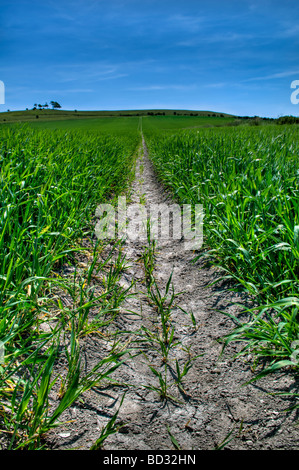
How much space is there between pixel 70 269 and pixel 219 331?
1289mm

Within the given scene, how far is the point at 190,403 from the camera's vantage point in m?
1.35

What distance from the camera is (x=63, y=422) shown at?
119 cm

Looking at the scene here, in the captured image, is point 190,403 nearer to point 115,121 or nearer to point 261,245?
point 261,245

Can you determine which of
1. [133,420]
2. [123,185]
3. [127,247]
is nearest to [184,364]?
[133,420]

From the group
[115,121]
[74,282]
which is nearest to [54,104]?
[115,121]

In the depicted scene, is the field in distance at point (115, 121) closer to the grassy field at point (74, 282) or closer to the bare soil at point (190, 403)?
the grassy field at point (74, 282)

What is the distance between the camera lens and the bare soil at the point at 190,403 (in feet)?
3.82

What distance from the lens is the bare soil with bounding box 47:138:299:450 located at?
1.16m

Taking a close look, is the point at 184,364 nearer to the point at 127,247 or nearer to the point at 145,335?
the point at 145,335

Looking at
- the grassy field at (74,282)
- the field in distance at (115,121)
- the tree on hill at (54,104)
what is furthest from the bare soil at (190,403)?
the tree on hill at (54,104)

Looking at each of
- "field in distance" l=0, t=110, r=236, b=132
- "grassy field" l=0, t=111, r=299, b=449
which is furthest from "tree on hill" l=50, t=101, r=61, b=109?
"grassy field" l=0, t=111, r=299, b=449

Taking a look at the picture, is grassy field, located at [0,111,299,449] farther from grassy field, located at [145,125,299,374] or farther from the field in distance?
the field in distance
